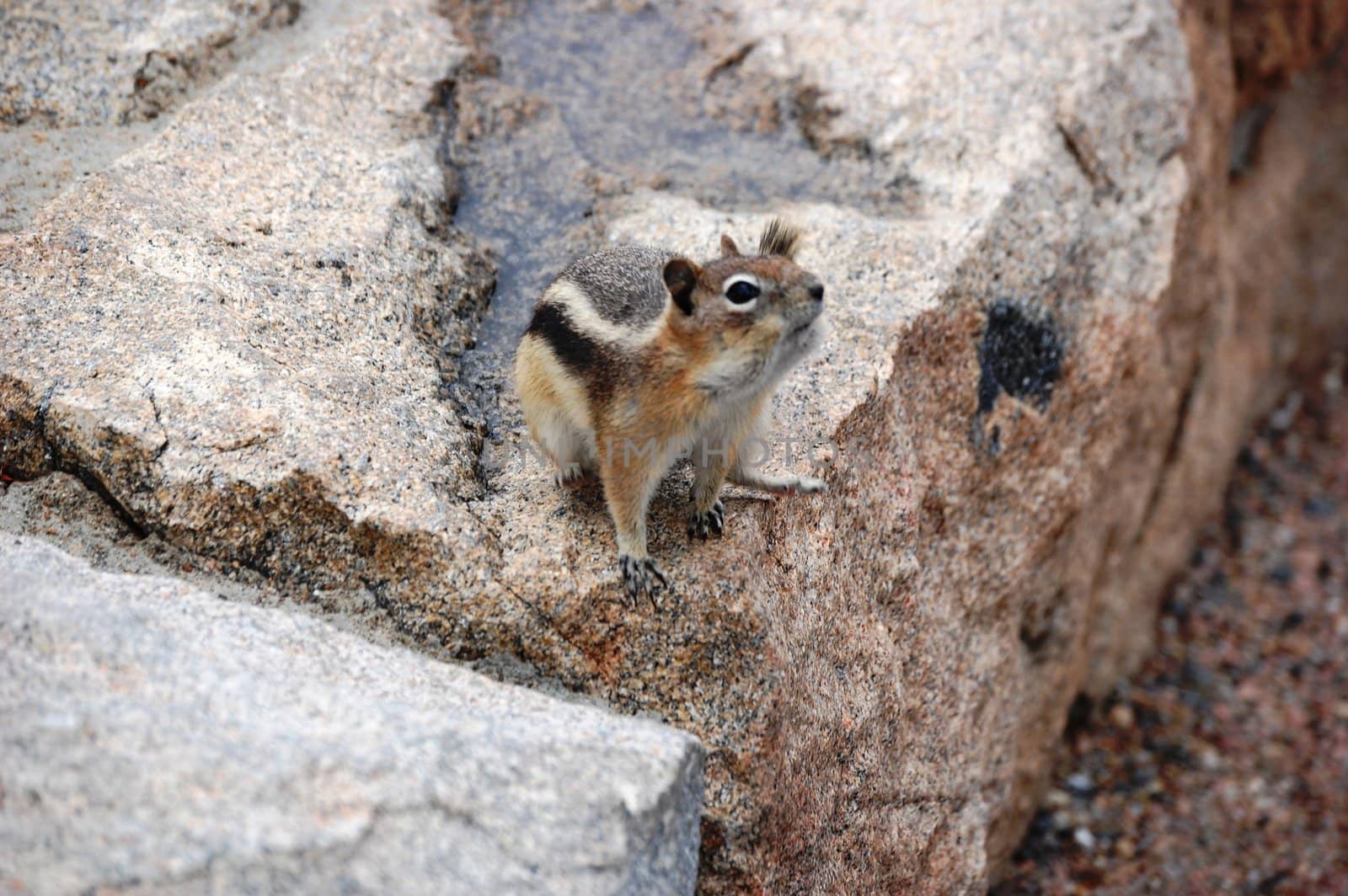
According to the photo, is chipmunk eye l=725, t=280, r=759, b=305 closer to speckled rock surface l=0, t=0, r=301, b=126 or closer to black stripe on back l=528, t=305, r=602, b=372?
black stripe on back l=528, t=305, r=602, b=372

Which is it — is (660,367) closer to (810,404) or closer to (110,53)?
(810,404)

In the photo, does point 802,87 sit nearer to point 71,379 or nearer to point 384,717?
point 71,379

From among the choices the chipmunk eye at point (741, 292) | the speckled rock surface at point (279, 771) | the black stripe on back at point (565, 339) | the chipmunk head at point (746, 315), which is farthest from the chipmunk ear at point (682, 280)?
the speckled rock surface at point (279, 771)

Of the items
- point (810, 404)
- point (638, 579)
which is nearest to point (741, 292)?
point (638, 579)

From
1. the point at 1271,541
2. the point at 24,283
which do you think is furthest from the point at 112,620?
the point at 1271,541

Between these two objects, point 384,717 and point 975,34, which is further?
point 975,34

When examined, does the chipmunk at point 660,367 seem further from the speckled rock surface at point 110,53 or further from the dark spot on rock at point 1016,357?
the speckled rock surface at point 110,53
